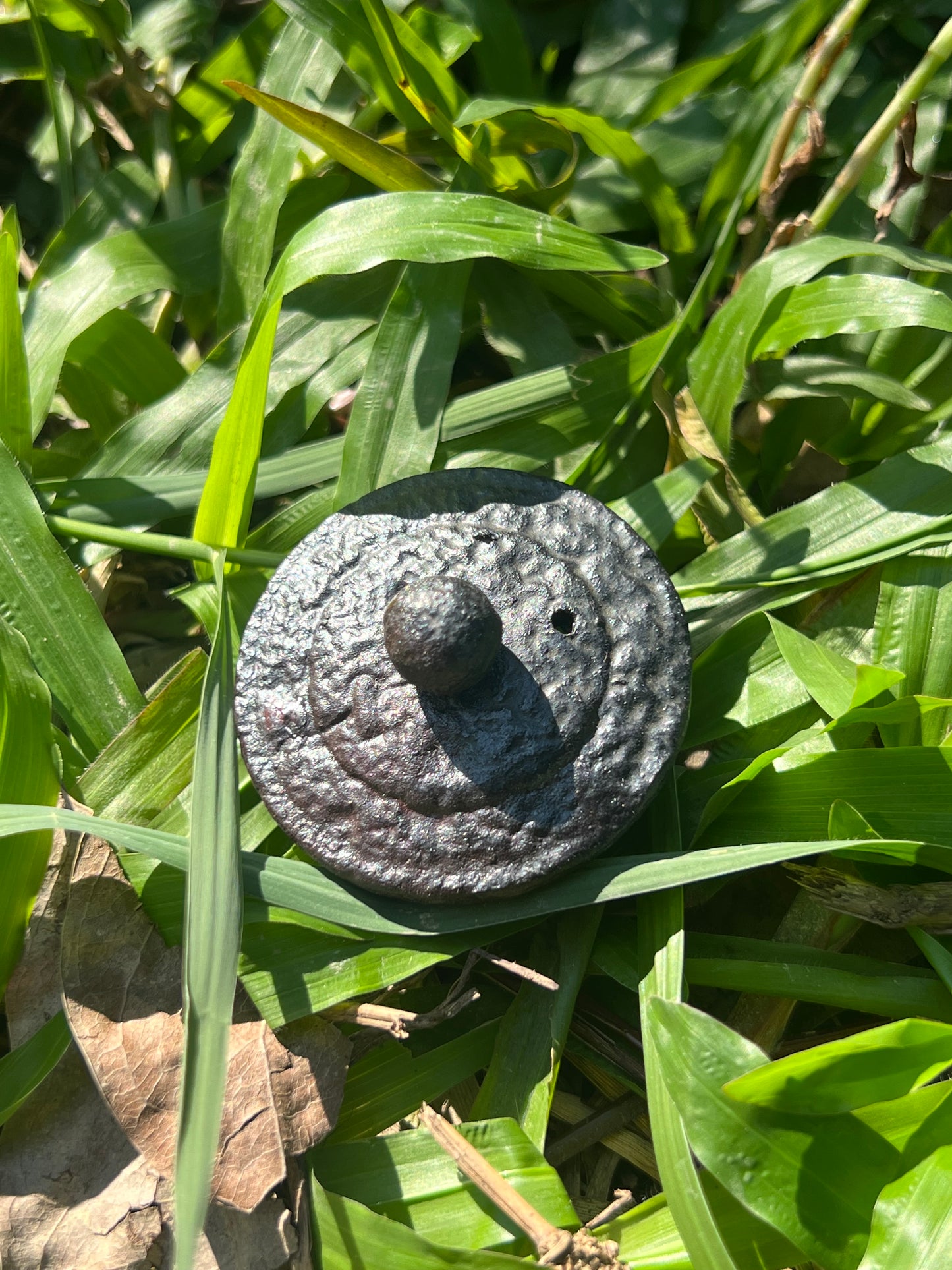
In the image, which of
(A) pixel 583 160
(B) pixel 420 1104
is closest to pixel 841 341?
(A) pixel 583 160

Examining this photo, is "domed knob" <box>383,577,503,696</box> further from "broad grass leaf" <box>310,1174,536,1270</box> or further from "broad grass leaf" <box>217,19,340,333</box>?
"broad grass leaf" <box>217,19,340,333</box>

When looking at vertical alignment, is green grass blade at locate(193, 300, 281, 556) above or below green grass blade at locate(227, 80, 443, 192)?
below

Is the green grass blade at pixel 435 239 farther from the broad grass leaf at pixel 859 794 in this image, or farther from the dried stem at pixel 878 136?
the broad grass leaf at pixel 859 794

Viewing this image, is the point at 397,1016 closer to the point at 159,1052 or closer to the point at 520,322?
the point at 159,1052

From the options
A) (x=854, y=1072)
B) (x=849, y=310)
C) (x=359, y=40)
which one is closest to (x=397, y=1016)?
(x=854, y=1072)

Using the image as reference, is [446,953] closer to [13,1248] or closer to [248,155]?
[13,1248]

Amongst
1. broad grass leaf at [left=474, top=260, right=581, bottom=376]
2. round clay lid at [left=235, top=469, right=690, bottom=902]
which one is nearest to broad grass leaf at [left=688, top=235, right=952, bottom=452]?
broad grass leaf at [left=474, top=260, right=581, bottom=376]
